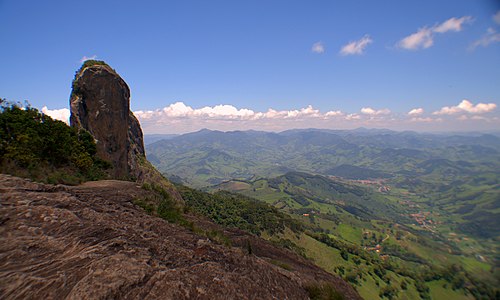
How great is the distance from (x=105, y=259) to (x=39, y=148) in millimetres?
25107

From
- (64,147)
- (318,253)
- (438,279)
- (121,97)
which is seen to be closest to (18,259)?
(64,147)

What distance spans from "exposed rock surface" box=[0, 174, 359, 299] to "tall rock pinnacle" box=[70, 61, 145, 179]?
110 ft

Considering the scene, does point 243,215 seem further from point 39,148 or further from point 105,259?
point 105,259

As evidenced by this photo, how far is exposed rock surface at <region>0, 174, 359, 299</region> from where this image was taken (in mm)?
6863

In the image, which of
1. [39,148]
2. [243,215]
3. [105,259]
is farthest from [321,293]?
[243,215]

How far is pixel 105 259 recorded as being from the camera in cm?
793

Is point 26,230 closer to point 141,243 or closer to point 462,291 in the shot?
point 141,243

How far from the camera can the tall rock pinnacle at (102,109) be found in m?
43.6

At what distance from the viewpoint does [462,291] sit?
83.6 meters

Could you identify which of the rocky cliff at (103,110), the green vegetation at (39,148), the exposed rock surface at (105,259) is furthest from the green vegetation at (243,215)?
the exposed rock surface at (105,259)

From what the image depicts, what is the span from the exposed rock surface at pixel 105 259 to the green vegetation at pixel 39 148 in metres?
8.51

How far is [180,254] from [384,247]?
180738 mm

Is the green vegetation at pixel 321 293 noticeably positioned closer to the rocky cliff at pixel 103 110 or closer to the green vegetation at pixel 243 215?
the rocky cliff at pixel 103 110

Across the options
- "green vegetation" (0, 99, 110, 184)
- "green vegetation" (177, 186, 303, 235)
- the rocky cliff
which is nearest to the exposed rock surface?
"green vegetation" (0, 99, 110, 184)
